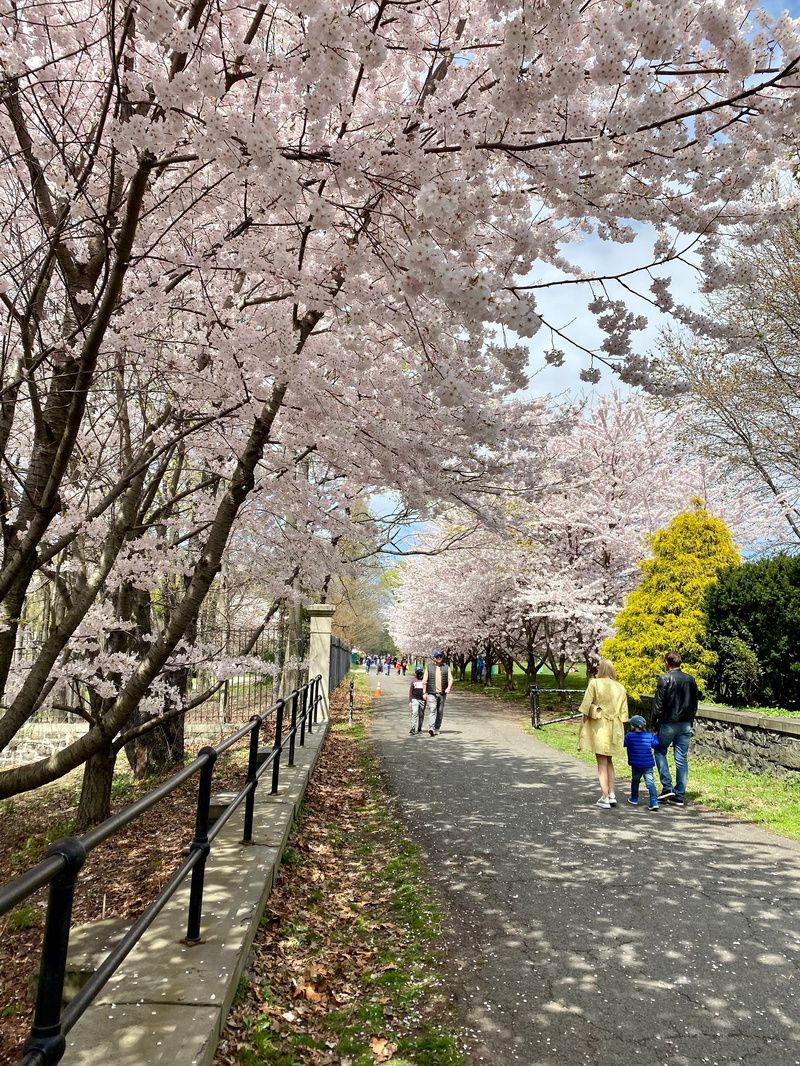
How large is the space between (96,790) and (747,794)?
7289 mm

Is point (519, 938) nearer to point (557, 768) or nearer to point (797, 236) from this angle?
point (557, 768)

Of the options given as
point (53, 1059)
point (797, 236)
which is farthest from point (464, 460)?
point (797, 236)

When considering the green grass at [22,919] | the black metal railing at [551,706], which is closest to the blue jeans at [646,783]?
the green grass at [22,919]

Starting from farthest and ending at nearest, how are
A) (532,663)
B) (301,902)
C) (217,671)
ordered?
(532,663) < (217,671) < (301,902)

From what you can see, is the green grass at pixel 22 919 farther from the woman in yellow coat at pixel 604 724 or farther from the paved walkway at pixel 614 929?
the woman in yellow coat at pixel 604 724

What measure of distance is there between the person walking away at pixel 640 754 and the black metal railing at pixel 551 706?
290 inches

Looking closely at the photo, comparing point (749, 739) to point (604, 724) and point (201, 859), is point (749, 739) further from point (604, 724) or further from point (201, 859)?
point (201, 859)

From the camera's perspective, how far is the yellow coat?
728cm

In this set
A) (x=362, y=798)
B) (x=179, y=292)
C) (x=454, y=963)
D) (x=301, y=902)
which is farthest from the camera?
(x=362, y=798)

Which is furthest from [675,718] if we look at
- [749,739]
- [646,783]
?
[749,739]

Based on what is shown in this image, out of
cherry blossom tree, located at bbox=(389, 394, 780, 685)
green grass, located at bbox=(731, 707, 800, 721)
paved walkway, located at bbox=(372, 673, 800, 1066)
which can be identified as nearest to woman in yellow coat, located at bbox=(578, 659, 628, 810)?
paved walkway, located at bbox=(372, 673, 800, 1066)

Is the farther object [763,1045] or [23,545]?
[23,545]

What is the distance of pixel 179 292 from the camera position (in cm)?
610

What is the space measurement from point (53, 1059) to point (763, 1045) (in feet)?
9.74
